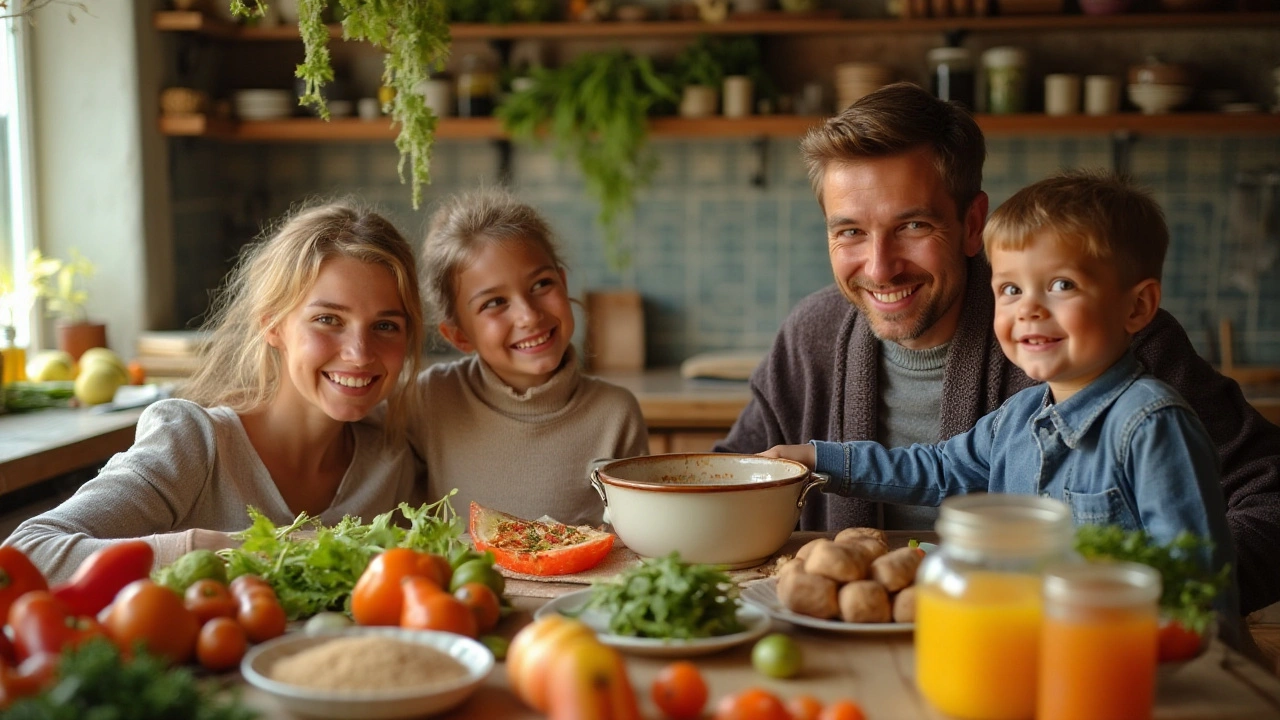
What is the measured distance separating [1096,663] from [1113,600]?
0.05 meters

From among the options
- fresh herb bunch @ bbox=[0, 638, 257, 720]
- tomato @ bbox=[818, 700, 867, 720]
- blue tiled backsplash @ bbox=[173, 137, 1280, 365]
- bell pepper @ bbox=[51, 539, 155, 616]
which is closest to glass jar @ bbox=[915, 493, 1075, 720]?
tomato @ bbox=[818, 700, 867, 720]

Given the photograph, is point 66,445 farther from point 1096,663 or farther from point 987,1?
point 987,1

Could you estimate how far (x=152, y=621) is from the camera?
1.11 m

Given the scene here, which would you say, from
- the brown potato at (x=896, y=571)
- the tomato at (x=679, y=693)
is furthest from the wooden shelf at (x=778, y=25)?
the tomato at (x=679, y=693)

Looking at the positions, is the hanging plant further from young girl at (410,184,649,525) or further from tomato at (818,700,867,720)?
tomato at (818,700,867,720)

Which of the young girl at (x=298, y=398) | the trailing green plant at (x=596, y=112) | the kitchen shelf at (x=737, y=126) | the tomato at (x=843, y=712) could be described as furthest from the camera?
the trailing green plant at (x=596, y=112)

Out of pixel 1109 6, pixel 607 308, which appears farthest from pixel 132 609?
pixel 1109 6

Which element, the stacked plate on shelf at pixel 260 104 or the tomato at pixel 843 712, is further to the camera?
the stacked plate on shelf at pixel 260 104

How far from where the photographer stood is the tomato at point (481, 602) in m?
1.23

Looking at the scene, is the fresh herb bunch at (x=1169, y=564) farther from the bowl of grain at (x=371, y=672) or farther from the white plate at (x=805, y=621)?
the bowl of grain at (x=371, y=672)

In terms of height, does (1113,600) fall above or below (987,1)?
below

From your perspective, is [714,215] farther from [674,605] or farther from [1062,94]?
[674,605]

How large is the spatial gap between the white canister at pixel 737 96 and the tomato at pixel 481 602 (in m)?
3.05

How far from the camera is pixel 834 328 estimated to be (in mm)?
2373
